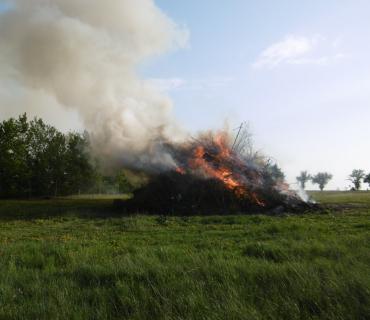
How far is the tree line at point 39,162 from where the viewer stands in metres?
39.7

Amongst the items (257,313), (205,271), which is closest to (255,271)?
(205,271)

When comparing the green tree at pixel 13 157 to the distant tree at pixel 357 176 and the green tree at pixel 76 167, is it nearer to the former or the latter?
the green tree at pixel 76 167

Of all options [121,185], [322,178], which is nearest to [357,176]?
[322,178]

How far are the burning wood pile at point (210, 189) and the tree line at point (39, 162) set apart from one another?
61.2 ft

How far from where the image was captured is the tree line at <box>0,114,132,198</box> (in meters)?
39.7

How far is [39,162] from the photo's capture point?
4353 cm

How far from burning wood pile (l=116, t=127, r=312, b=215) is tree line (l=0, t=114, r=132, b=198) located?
18.6 metres

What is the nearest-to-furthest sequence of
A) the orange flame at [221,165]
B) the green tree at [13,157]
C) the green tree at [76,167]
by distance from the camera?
the orange flame at [221,165] < the green tree at [13,157] < the green tree at [76,167]

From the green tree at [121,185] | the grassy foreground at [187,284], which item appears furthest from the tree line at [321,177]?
the grassy foreground at [187,284]

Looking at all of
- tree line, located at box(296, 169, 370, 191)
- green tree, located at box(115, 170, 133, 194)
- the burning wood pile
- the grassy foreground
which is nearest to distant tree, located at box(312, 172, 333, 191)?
tree line, located at box(296, 169, 370, 191)

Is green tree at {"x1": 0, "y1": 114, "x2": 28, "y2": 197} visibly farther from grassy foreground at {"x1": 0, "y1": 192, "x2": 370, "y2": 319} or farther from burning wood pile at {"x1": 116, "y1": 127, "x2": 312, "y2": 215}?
grassy foreground at {"x1": 0, "y1": 192, "x2": 370, "y2": 319}

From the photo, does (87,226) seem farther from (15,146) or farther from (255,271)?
(15,146)

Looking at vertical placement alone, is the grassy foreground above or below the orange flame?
below

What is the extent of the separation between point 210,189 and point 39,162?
31.4 m
